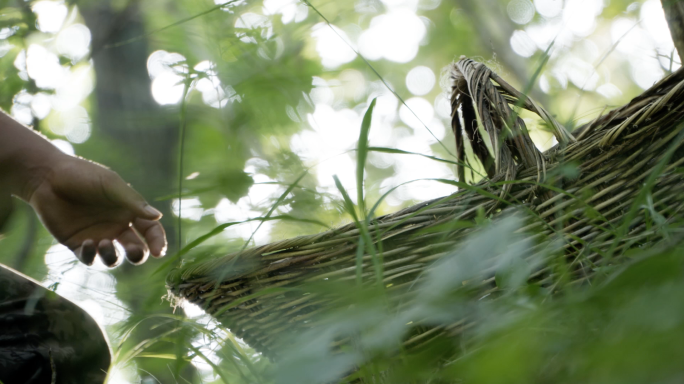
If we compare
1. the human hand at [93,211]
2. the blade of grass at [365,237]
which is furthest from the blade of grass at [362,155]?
the human hand at [93,211]

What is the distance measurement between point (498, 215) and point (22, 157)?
0.66 metres

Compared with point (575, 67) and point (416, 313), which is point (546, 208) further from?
point (575, 67)

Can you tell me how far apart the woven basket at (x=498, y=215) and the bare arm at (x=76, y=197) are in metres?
0.22

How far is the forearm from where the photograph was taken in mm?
658

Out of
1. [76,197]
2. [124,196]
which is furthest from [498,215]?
[76,197]

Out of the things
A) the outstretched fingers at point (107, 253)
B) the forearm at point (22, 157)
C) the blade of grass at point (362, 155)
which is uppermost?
the forearm at point (22, 157)

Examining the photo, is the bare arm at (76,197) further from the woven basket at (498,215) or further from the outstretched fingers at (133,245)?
the woven basket at (498,215)

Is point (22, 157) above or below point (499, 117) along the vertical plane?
above

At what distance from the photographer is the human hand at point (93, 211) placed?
2.20 feet

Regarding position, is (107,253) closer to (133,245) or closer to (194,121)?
(133,245)

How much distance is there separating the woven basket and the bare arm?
217 millimetres

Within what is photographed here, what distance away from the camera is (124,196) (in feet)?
2.15

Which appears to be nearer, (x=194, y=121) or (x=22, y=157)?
(x=22, y=157)

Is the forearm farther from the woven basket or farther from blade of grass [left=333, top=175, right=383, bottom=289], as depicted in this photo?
blade of grass [left=333, top=175, right=383, bottom=289]
